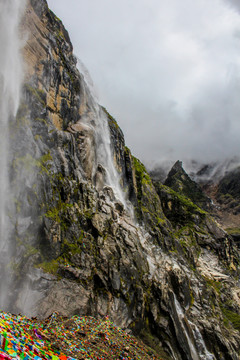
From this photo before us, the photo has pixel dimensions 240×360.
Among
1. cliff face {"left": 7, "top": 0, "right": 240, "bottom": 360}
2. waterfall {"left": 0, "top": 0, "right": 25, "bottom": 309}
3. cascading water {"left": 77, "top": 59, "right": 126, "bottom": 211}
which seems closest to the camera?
waterfall {"left": 0, "top": 0, "right": 25, "bottom": 309}

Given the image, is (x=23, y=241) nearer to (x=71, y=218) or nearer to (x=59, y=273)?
(x=59, y=273)

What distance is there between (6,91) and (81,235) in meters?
21.1

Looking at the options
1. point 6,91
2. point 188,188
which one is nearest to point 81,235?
point 6,91

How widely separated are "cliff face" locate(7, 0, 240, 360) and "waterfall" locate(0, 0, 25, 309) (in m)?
0.91

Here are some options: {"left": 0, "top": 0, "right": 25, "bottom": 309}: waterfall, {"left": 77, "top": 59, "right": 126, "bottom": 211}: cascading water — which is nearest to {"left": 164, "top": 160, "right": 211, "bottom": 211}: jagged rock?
{"left": 77, "top": 59, "right": 126, "bottom": 211}: cascading water

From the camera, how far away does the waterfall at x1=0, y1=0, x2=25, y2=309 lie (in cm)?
2208

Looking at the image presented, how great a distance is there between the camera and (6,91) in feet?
101

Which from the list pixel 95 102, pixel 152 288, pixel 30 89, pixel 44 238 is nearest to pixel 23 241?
pixel 44 238

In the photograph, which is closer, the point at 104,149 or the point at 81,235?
the point at 81,235

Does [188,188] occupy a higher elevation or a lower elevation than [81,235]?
higher

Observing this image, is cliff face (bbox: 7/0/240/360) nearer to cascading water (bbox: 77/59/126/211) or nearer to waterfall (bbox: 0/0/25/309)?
cascading water (bbox: 77/59/126/211)

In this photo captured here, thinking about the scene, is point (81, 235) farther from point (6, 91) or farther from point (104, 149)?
point (104, 149)

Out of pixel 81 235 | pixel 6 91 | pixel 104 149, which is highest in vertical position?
pixel 104 149

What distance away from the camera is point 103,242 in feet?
103
